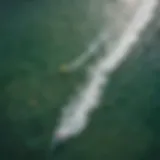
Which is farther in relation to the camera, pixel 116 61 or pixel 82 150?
pixel 116 61

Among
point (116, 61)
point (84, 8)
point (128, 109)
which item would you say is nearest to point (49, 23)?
point (84, 8)

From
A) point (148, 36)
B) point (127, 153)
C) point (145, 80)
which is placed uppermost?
point (148, 36)

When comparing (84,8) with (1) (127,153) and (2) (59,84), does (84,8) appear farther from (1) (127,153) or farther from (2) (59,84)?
(1) (127,153)

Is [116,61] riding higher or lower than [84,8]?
lower
